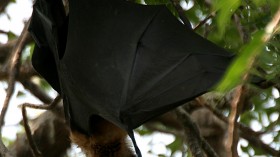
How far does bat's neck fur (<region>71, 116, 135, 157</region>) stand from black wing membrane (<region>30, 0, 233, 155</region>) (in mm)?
95

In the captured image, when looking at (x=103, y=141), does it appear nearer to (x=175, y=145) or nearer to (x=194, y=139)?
(x=194, y=139)

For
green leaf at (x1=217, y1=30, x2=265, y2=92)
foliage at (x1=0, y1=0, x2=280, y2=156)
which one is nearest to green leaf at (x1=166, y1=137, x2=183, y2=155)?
foliage at (x1=0, y1=0, x2=280, y2=156)

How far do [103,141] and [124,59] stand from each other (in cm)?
67

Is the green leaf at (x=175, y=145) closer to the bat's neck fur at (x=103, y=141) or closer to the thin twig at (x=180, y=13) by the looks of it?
the bat's neck fur at (x=103, y=141)

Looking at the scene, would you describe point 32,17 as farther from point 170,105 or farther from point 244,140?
point 244,140

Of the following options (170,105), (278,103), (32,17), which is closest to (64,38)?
(32,17)

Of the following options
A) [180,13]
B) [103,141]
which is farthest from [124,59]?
[103,141]

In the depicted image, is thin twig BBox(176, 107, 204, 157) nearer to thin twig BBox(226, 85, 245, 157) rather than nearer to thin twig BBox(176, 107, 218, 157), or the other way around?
thin twig BBox(176, 107, 218, 157)

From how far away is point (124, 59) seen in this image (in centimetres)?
357

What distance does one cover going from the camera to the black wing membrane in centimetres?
336

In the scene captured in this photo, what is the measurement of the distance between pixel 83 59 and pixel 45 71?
522 millimetres

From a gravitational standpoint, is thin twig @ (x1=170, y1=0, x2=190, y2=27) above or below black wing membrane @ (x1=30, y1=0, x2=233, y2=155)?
above

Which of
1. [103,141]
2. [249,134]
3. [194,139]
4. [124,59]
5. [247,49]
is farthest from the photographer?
[249,134]

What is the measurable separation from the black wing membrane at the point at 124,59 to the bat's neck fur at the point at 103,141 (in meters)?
0.09
